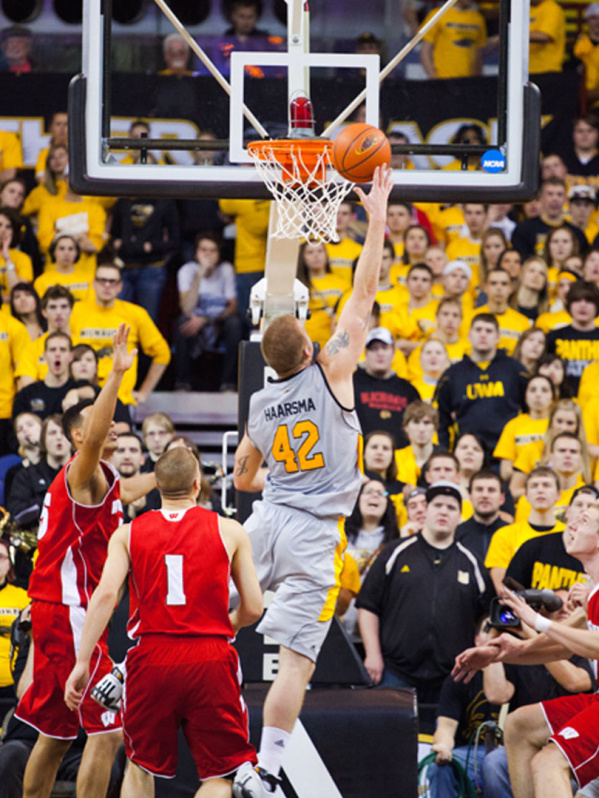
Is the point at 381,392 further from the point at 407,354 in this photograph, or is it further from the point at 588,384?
the point at 588,384

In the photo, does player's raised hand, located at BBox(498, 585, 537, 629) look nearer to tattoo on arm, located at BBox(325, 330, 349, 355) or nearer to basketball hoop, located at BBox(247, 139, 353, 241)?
tattoo on arm, located at BBox(325, 330, 349, 355)

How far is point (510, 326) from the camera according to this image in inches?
484

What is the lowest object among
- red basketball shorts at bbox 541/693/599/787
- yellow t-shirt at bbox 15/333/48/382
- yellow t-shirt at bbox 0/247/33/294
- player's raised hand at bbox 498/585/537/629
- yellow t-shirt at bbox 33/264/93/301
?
red basketball shorts at bbox 541/693/599/787

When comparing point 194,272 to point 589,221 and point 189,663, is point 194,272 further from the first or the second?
point 189,663

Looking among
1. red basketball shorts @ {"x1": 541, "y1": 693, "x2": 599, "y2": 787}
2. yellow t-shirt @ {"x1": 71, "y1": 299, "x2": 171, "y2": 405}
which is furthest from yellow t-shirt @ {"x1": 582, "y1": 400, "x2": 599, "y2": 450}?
red basketball shorts @ {"x1": 541, "y1": 693, "x2": 599, "y2": 787}

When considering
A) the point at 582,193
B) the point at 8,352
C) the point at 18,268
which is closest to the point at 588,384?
the point at 582,193

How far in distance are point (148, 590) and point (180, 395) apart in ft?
21.8

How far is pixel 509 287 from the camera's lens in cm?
1229

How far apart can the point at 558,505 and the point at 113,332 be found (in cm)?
446

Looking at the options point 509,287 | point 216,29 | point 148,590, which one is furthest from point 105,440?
point 216,29

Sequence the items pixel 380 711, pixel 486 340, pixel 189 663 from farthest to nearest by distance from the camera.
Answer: pixel 486 340 → pixel 380 711 → pixel 189 663

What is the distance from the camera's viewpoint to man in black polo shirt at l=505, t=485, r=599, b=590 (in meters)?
8.86

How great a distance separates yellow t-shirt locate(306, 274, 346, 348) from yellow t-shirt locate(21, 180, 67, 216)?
2.93 meters

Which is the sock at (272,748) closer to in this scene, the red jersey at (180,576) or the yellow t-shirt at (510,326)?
the red jersey at (180,576)
